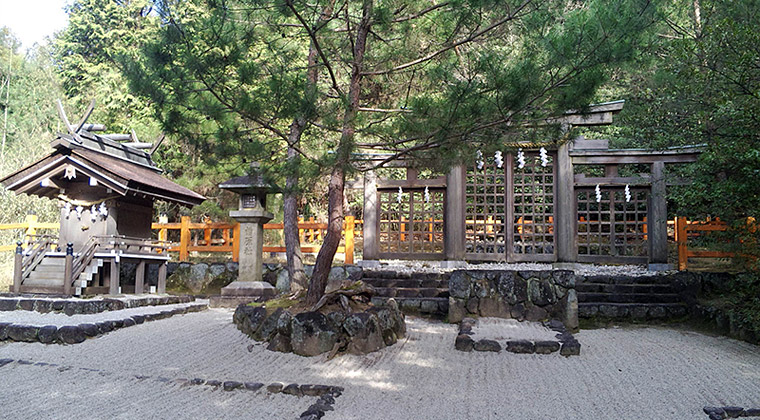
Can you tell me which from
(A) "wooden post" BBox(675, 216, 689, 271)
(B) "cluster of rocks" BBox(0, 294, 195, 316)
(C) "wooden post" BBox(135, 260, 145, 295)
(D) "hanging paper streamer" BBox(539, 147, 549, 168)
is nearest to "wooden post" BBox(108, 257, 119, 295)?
(C) "wooden post" BBox(135, 260, 145, 295)

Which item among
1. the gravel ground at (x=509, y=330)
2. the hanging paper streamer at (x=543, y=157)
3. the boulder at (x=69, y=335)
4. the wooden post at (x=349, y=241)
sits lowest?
the gravel ground at (x=509, y=330)

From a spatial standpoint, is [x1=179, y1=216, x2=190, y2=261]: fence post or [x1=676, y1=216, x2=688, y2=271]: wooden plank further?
[x1=179, y1=216, x2=190, y2=261]: fence post

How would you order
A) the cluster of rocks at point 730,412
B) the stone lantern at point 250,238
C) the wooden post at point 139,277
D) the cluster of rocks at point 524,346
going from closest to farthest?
the cluster of rocks at point 730,412, the cluster of rocks at point 524,346, the stone lantern at point 250,238, the wooden post at point 139,277

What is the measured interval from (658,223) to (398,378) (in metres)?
8.13

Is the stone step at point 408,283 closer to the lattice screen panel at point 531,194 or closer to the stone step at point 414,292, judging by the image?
the stone step at point 414,292

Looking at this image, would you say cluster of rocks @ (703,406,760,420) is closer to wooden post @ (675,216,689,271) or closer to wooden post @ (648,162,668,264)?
wooden post @ (675,216,689,271)

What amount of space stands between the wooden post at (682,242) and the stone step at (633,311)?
88.7 inches

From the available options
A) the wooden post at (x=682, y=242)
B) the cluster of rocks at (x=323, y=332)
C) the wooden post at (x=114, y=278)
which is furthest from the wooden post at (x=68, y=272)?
the wooden post at (x=682, y=242)

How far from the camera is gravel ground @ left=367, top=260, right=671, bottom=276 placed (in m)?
9.91

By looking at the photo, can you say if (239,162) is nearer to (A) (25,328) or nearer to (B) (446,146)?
(B) (446,146)

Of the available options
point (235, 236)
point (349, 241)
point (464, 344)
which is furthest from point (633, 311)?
point (235, 236)

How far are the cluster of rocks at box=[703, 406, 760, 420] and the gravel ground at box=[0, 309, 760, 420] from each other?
0.27ft

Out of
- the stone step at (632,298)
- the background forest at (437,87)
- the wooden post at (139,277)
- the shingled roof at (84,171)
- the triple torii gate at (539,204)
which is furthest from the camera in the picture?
the triple torii gate at (539,204)

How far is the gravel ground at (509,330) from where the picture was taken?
6336 mm
